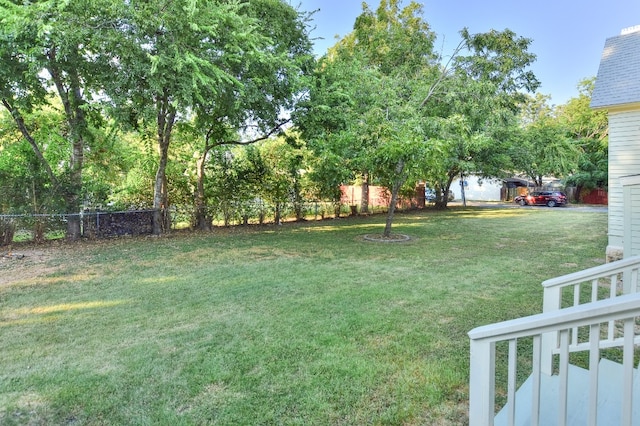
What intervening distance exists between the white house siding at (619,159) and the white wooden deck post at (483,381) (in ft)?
23.1

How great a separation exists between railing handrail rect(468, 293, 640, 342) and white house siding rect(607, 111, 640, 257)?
7.10 metres

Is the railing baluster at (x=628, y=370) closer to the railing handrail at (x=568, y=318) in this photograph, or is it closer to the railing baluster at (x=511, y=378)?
the railing handrail at (x=568, y=318)

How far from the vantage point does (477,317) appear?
4.03m

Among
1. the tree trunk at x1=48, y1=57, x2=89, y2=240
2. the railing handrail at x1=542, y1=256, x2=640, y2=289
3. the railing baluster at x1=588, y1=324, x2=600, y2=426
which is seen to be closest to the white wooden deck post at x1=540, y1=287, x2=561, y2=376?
the railing handrail at x1=542, y1=256, x2=640, y2=289

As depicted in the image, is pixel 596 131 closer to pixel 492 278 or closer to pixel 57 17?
pixel 492 278

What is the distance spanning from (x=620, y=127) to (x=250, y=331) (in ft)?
26.5

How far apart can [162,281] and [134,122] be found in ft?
14.9

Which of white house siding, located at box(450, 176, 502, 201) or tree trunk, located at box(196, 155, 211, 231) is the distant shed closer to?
tree trunk, located at box(196, 155, 211, 231)

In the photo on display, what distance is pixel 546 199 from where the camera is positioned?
2381cm

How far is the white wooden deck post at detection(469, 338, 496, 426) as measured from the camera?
1.65 m

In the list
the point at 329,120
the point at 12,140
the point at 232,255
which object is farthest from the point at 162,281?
the point at 12,140

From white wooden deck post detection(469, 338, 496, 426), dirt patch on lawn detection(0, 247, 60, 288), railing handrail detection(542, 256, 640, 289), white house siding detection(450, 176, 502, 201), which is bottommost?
dirt patch on lawn detection(0, 247, 60, 288)

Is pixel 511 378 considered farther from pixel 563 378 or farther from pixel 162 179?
pixel 162 179

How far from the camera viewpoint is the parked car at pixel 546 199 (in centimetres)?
2334
